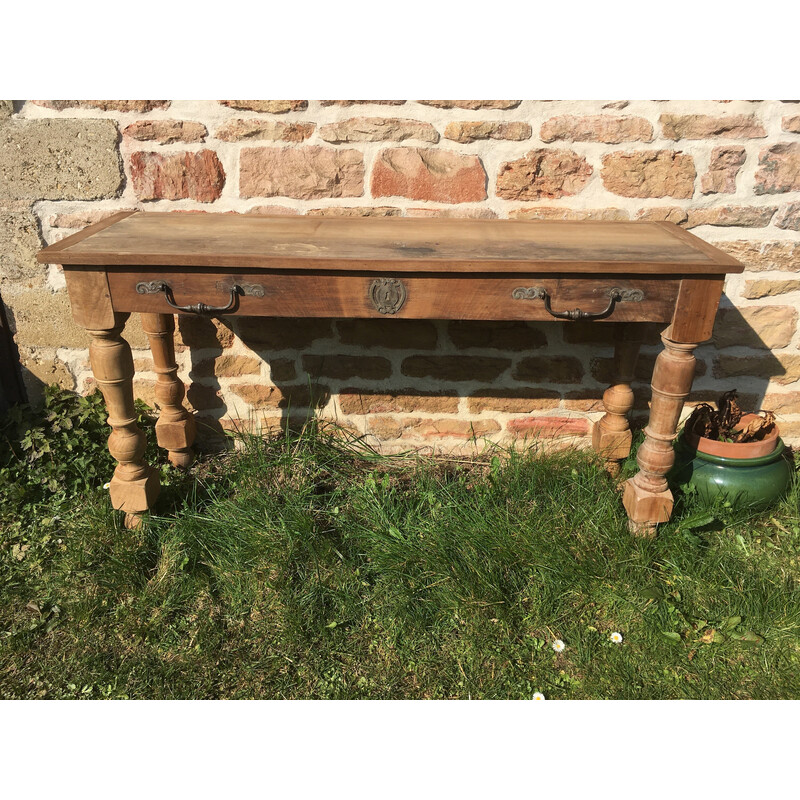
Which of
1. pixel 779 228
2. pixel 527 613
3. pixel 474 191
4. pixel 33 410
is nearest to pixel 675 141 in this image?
pixel 779 228

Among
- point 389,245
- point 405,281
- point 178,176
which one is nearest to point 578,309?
point 405,281

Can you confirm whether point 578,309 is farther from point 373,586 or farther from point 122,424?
point 122,424

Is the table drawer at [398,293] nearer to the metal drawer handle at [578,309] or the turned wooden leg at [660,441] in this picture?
the metal drawer handle at [578,309]

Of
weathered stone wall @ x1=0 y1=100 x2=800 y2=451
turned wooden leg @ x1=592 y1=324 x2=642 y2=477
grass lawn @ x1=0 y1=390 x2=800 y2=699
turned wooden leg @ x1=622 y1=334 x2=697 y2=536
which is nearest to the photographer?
grass lawn @ x1=0 y1=390 x2=800 y2=699

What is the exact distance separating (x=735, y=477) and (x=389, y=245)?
1.69m

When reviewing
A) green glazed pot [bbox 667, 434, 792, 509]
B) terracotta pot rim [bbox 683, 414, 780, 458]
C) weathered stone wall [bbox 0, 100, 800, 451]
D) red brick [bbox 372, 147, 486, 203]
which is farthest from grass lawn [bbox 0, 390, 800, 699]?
red brick [bbox 372, 147, 486, 203]

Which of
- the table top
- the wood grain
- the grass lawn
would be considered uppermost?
the table top

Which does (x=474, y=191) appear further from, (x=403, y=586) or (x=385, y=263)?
(x=403, y=586)

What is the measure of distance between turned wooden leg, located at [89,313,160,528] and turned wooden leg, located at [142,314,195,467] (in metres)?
0.35

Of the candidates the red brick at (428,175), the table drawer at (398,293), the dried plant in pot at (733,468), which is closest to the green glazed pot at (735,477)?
the dried plant in pot at (733,468)

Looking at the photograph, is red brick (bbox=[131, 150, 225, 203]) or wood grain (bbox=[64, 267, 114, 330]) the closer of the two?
wood grain (bbox=[64, 267, 114, 330])

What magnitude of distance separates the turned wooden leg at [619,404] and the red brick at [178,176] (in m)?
1.83

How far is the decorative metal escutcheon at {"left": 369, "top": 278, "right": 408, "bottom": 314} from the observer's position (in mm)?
2189

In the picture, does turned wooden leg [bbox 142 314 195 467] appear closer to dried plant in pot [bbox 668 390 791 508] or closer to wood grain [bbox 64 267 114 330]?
wood grain [bbox 64 267 114 330]
